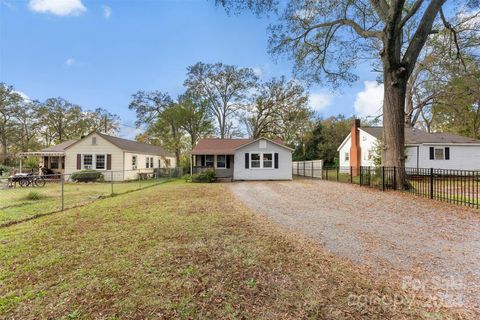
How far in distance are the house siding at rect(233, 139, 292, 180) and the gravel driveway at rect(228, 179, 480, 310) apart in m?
10.4

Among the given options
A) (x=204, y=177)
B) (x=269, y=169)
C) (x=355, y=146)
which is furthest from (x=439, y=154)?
(x=204, y=177)

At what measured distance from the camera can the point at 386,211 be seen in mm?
7449

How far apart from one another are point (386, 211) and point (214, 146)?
16111 mm

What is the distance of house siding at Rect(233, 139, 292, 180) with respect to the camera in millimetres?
19578

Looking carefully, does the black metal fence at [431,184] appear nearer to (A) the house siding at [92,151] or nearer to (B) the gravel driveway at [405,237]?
(B) the gravel driveway at [405,237]

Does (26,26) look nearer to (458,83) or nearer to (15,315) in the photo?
(15,315)

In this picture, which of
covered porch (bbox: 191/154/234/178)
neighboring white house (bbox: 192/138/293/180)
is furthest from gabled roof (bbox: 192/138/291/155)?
covered porch (bbox: 191/154/234/178)

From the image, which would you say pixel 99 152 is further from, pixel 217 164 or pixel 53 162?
pixel 217 164

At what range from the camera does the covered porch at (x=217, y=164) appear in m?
20.5

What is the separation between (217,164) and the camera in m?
20.9

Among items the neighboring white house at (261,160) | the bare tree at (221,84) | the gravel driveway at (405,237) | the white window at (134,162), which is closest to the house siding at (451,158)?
the neighboring white house at (261,160)

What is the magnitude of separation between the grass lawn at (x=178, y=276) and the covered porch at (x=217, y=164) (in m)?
14.8

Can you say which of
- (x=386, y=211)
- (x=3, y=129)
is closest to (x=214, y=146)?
(x=386, y=211)

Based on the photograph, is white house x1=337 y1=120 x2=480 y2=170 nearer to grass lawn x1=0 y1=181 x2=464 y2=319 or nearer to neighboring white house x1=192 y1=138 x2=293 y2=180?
neighboring white house x1=192 y1=138 x2=293 y2=180
